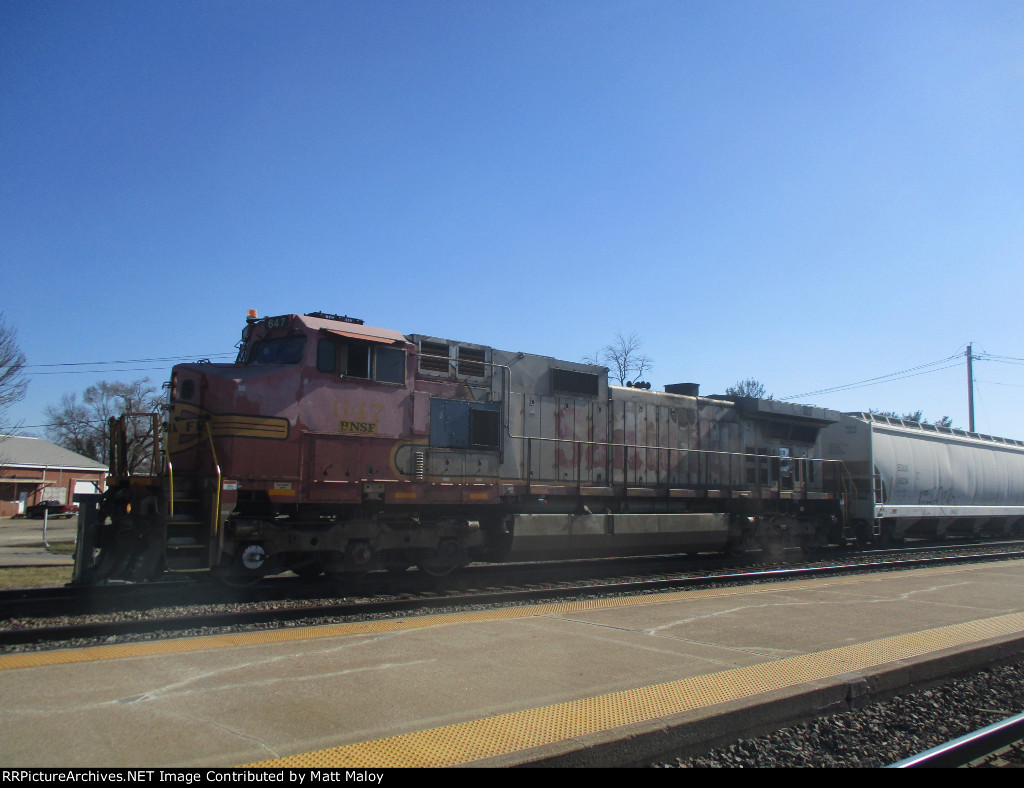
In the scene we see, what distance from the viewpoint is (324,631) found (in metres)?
7.22

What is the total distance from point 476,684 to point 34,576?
11.1 m

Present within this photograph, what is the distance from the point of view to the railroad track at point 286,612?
7199 millimetres

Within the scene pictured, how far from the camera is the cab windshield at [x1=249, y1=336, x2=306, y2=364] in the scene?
1016 centimetres

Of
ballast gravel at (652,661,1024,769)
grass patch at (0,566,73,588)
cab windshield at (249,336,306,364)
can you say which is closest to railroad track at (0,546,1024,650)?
grass patch at (0,566,73,588)

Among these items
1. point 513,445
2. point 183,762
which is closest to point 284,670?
point 183,762

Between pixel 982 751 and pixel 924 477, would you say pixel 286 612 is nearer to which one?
pixel 982 751

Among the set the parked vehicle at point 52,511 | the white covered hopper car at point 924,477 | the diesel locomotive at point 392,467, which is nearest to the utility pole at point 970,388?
the white covered hopper car at point 924,477

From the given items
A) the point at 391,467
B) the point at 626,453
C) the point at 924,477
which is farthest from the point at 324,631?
the point at 924,477

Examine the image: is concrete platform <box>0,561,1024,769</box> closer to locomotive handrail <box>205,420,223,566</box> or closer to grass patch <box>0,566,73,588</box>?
locomotive handrail <box>205,420,223,566</box>

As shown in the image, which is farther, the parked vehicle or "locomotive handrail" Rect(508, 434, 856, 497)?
the parked vehicle

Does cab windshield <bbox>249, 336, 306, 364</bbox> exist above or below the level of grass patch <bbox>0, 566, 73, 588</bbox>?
above

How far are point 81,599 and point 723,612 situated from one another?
7.93m

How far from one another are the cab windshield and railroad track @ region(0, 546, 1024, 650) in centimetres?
330

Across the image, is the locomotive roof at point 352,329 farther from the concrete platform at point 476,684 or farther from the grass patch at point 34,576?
the grass patch at point 34,576
